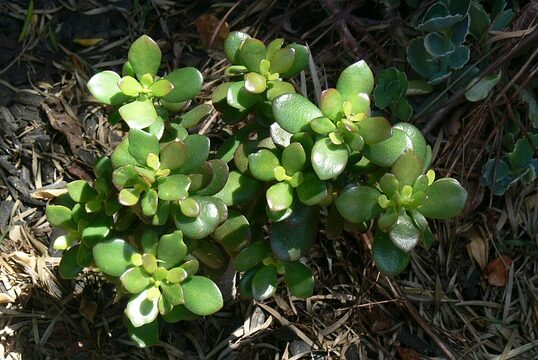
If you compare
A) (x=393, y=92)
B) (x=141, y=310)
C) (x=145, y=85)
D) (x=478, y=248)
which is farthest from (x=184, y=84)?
(x=478, y=248)

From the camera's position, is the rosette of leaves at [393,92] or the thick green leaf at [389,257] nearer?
the thick green leaf at [389,257]

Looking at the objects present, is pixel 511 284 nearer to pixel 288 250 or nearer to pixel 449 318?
pixel 449 318

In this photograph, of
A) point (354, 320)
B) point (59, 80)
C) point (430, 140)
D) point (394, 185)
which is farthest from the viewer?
point (59, 80)

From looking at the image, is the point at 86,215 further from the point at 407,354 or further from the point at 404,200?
the point at 407,354

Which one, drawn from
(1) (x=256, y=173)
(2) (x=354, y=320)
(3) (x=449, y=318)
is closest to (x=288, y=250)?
(1) (x=256, y=173)

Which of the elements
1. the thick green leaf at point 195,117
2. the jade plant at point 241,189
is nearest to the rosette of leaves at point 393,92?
the jade plant at point 241,189

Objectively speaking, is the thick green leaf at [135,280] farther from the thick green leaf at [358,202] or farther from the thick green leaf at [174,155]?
the thick green leaf at [358,202]
